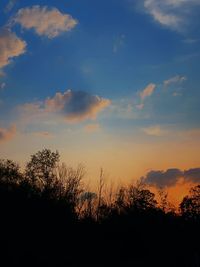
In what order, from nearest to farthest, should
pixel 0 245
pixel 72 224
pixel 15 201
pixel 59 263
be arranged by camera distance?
pixel 0 245 < pixel 59 263 < pixel 15 201 < pixel 72 224

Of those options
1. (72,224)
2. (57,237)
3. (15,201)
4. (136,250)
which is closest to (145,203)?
(136,250)

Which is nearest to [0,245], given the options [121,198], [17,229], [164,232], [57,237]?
[17,229]

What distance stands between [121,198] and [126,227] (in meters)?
21.9

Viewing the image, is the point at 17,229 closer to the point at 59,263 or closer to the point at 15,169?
the point at 59,263

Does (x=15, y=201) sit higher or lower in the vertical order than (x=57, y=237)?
higher

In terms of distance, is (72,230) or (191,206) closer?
(72,230)

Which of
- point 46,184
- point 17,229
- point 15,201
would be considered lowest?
point 17,229

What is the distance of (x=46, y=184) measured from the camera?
2463 inches

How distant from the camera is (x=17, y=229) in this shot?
39.5 meters

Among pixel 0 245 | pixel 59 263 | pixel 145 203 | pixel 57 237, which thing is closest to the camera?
pixel 0 245

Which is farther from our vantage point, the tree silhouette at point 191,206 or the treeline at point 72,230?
the tree silhouette at point 191,206

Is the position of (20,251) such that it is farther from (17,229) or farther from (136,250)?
(136,250)

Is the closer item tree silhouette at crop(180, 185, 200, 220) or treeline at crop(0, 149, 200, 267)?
treeline at crop(0, 149, 200, 267)

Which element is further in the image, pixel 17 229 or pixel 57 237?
pixel 57 237
